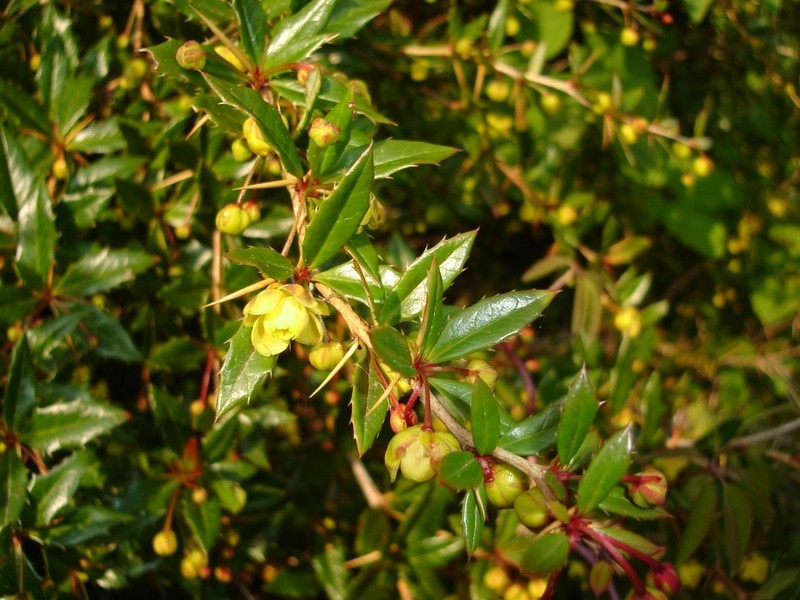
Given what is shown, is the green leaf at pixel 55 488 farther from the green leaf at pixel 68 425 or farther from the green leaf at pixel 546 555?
the green leaf at pixel 546 555

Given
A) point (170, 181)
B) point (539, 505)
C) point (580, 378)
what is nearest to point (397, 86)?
point (170, 181)

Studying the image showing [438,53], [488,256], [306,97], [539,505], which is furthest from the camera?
[488,256]

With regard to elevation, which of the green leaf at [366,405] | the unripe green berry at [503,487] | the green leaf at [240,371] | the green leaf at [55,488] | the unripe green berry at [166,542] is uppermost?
the green leaf at [240,371]

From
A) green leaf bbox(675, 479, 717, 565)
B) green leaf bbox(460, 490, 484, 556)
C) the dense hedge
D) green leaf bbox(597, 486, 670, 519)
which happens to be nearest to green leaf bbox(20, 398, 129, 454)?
the dense hedge

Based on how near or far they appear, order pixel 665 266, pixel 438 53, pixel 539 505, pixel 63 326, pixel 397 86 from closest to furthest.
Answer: pixel 539 505 < pixel 63 326 < pixel 438 53 < pixel 397 86 < pixel 665 266

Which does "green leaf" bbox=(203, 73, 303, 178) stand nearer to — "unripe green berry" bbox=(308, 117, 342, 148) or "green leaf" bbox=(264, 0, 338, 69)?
"unripe green berry" bbox=(308, 117, 342, 148)

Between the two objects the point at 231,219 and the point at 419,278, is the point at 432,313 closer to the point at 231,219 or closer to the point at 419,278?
the point at 419,278

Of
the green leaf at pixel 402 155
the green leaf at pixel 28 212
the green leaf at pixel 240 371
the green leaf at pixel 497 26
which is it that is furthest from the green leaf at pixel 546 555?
the green leaf at pixel 497 26

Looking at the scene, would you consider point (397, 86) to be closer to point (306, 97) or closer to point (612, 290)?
point (612, 290)
